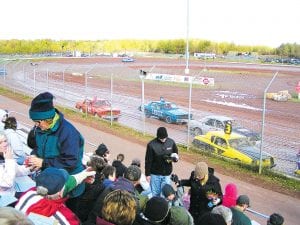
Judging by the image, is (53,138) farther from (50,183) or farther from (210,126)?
(210,126)

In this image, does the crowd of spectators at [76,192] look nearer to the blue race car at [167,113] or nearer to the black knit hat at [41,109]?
the black knit hat at [41,109]

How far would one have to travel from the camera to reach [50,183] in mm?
3242

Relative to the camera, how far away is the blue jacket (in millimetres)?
3898

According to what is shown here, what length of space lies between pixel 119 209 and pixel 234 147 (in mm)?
11230

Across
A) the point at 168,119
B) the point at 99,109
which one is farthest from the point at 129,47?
the point at 168,119

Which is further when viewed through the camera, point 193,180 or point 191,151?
point 191,151

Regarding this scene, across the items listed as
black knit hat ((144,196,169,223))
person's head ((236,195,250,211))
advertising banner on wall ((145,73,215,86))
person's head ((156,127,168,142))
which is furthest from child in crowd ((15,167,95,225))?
advertising banner on wall ((145,73,215,86))

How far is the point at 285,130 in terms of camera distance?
63.2ft

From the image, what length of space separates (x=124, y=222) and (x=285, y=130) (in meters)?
17.4

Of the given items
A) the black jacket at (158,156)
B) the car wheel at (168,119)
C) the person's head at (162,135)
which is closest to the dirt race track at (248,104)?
the car wheel at (168,119)

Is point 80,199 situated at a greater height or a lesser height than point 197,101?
greater

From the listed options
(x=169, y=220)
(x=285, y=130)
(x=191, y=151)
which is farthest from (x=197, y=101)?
(x=169, y=220)

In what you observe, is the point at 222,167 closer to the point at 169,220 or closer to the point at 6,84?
the point at 169,220

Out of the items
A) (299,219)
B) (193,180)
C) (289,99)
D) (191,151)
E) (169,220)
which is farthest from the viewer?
(289,99)
